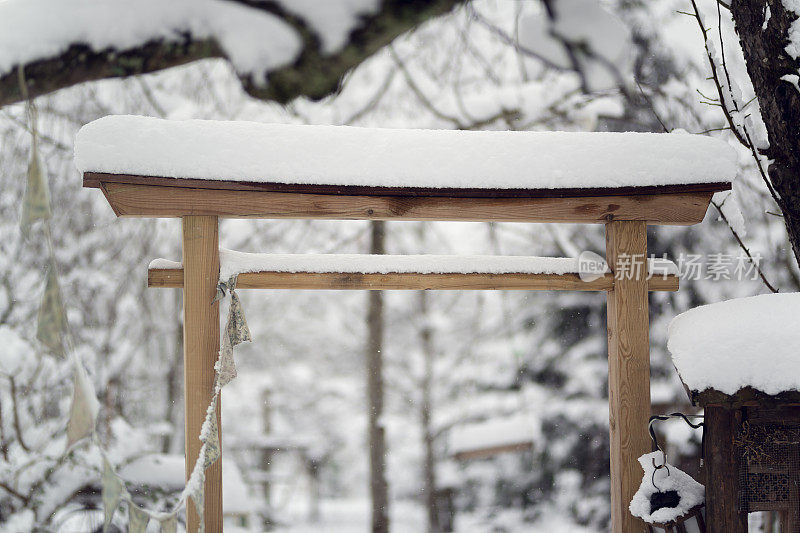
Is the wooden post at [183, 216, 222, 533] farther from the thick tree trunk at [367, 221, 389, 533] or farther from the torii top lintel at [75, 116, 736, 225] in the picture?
the thick tree trunk at [367, 221, 389, 533]

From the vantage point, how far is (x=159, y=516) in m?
1.24

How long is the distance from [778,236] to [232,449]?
4866 mm

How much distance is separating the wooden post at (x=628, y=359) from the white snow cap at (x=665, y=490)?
151 millimetres

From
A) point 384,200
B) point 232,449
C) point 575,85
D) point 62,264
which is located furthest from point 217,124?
point 232,449

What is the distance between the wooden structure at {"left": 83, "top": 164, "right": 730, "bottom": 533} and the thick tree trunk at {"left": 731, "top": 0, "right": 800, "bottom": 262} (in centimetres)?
20

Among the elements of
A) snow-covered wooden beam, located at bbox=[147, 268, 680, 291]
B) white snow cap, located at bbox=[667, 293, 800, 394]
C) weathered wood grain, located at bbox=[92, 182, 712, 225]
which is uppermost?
weathered wood grain, located at bbox=[92, 182, 712, 225]

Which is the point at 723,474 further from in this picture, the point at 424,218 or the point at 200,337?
the point at 200,337

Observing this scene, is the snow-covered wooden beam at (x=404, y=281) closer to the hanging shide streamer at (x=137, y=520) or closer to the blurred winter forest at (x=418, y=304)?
the hanging shide streamer at (x=137, y=520)

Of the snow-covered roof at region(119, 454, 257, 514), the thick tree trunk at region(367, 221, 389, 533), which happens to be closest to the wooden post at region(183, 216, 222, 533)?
the snow-covered roof at region(119, 454, 257, 514)

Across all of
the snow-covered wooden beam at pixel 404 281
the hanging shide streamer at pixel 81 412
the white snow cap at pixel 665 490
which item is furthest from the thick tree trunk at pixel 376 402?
the hanging shide streamer at pixel 81 412

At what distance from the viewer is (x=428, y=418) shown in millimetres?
5051

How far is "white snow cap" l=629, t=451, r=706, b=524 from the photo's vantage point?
1.53 metres

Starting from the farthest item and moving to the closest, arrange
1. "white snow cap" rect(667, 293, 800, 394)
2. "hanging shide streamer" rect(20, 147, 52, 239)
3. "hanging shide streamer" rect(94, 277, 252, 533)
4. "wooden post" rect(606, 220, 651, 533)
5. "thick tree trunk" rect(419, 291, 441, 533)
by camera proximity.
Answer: "thick tree trunk" rect(419, 291, 441, 533), "wooden post" rect(606, 220, 651, 533), "white snow cap" rect(667, 293, 800, 394), "hanging shide streamer" rect(94, 277, 252, 533), "hanging shide streamer" rect(20, 147, 52, 239)

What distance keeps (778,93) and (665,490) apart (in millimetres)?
1195
